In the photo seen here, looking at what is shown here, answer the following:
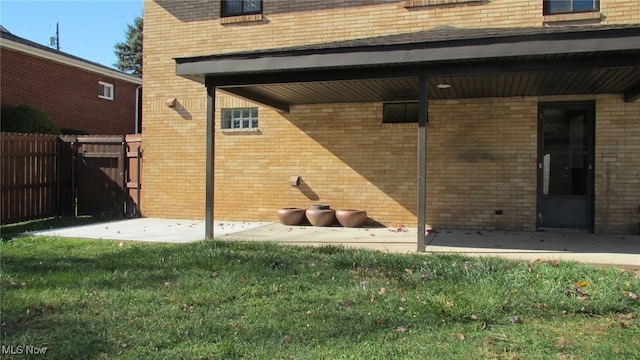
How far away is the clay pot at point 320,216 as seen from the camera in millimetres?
10109

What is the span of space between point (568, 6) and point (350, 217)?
586cm

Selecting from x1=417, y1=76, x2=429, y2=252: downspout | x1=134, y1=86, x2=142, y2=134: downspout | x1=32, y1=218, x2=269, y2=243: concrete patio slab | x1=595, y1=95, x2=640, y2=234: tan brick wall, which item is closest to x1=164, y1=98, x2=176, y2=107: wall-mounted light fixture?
x1=32, y1=218, x2=269, y2=243: concrete patio slab

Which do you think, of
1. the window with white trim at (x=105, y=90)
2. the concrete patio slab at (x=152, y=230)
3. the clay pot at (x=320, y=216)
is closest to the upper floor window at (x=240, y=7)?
the clay pot at (x=320, y=216)

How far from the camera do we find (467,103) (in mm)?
9805

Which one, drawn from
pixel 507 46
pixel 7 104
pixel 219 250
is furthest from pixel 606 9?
pixel 7 104

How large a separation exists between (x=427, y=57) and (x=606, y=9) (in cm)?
460

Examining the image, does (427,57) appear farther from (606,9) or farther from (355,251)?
(606,9)

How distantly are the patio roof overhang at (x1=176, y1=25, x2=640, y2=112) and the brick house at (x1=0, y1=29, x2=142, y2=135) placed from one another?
430 inches

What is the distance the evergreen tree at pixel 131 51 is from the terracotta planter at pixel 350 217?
36.3 m

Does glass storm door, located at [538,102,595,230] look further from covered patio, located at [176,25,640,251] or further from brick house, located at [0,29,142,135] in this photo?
brick house, located at [0,29,142,135]

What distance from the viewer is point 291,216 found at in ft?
33.9

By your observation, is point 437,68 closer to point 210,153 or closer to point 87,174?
point 210,153

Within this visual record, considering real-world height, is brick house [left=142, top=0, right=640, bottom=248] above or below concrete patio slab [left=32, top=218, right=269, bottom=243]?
above

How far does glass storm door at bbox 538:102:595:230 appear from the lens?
928 centimetres
